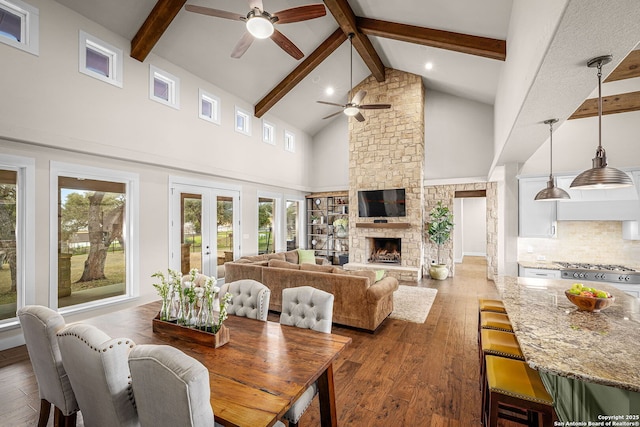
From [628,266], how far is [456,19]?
436 centimetres

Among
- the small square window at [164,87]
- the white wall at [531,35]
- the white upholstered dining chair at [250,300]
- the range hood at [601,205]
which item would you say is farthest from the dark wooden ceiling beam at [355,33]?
the white upholstered dining chair at [250,300]

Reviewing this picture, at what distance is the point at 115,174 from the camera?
14.8 ft

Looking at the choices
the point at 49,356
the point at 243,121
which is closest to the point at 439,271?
the point at 243,121

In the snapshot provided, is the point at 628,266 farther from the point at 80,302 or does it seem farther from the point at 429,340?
the point at 80,302

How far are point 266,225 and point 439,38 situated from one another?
591 centimetres

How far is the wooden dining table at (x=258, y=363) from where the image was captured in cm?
121

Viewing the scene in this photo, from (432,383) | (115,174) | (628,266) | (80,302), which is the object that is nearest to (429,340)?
(432,383)

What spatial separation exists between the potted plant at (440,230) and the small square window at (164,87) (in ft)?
20.9

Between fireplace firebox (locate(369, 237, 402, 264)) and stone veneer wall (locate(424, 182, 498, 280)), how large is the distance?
76cm

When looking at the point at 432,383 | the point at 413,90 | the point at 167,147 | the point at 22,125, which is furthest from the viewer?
the point at 413,90

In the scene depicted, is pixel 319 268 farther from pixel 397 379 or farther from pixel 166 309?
pixel 166 309

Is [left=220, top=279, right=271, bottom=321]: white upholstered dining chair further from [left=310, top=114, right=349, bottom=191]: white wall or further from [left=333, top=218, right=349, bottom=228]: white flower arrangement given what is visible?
[left=310, top=114, right=349, bottom=191]: white wall

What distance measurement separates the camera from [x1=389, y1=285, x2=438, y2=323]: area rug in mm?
4500

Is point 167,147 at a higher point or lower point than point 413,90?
lower
